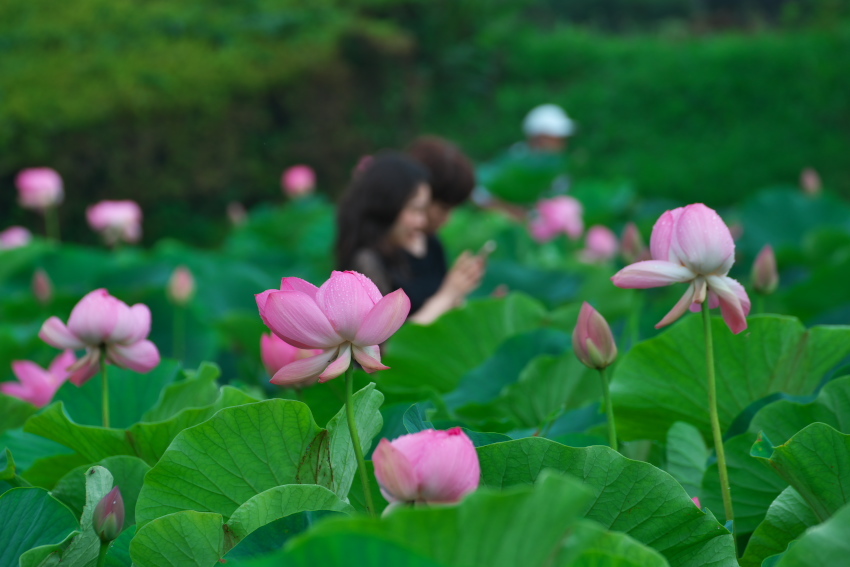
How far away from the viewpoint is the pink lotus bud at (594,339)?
0.86 metres

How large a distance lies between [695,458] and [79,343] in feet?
2.18

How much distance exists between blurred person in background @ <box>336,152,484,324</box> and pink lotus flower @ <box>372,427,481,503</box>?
5.09 feet

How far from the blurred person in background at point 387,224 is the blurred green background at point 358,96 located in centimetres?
327

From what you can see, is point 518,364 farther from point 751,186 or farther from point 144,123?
point 751,186

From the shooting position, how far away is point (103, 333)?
3.21 feet

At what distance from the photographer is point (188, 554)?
0.70m

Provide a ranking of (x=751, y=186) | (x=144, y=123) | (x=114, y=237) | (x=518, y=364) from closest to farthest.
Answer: (x=518, y=364), (x=114, y=237), (x=144, y=123), (x=751, y=186)

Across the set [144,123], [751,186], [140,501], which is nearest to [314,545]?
[140,501]

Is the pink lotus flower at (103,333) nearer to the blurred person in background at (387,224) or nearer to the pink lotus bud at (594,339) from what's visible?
the pink lotus bud at (594,339)

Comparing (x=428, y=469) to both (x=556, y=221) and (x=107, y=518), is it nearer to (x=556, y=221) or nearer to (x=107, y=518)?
(x=107, y=518)

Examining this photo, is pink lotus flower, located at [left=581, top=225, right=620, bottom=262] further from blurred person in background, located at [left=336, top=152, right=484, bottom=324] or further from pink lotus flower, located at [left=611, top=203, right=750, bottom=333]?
pink lotus flower, located at [left=611, top=203, right=750, bottom=333]

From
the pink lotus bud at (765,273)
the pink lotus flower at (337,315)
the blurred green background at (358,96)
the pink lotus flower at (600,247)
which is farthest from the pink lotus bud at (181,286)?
the blurred green background at (358,96)

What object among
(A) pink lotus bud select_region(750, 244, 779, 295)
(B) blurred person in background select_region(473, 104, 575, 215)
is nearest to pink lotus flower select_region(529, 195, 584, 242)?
(B) blurred person in background select_region(473, 104, 575, 215)

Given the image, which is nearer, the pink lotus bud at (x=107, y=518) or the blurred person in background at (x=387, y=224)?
the pink lotus bud at (x=107, y=518)
